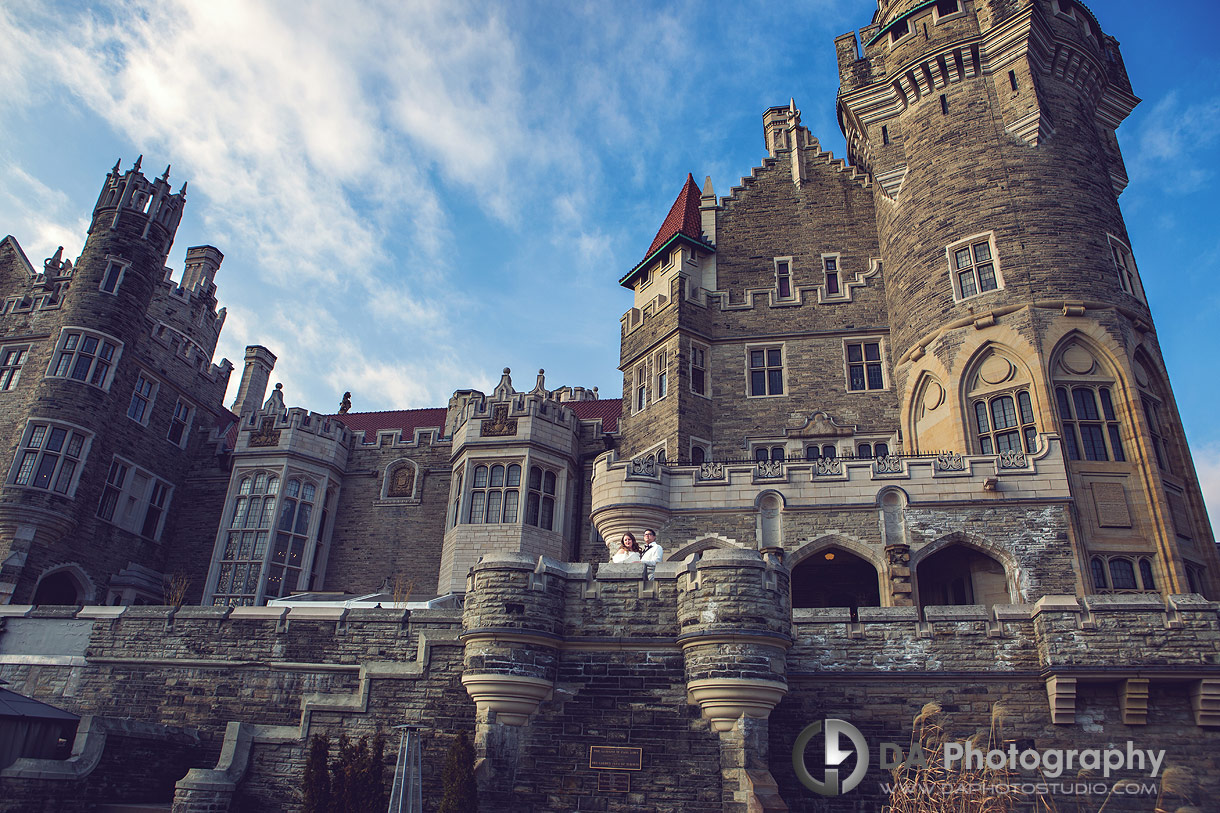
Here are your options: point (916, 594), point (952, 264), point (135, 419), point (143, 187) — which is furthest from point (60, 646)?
point (952, 264)

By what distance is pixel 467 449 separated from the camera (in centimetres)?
2605

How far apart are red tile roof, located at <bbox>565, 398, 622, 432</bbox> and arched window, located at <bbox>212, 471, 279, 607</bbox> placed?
1128 cm

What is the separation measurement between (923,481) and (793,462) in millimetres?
2916

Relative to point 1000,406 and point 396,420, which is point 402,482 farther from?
point 1000,406

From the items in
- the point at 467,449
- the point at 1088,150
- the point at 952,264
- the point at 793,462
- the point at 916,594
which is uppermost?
the point at 1088,150

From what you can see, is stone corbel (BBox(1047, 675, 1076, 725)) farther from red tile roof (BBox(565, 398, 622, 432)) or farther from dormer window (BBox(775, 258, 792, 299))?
red tile roof (BBox(565, 398, 622, 432))

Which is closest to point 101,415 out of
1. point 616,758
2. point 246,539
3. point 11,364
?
point 11,364

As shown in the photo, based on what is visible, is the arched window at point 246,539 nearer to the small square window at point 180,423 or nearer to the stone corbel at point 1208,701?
the small square window at point 180,423

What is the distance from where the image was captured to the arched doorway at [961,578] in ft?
59.6

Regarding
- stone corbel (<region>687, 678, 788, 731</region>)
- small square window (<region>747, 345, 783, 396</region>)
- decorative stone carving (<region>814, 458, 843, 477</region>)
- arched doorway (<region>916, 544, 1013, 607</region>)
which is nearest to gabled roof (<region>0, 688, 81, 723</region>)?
stone corbel (<region>687, 678, 788, 731</region>)

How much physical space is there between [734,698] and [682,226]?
18.8 metres

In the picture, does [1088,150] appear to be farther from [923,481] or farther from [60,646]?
[60,646]

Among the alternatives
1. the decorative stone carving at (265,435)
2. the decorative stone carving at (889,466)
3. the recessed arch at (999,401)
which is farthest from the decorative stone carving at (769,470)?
the decorative stone carving at (265,435)

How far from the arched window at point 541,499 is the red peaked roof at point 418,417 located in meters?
5.68
